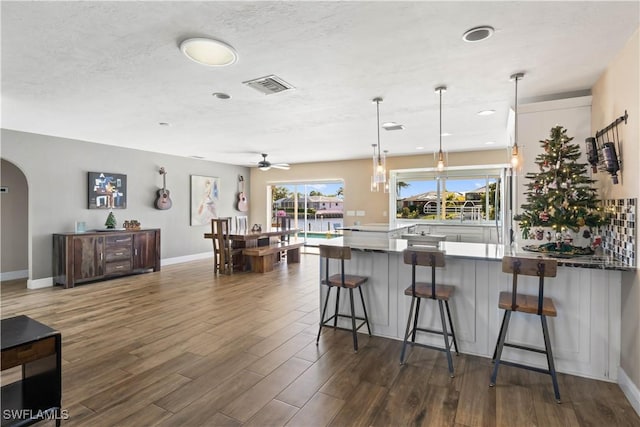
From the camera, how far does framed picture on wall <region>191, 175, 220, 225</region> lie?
8039 mm

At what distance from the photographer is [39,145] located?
17.3 feet

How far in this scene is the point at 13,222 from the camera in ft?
20.0

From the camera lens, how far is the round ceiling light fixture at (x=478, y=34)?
2105mm

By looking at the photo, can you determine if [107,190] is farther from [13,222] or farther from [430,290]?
[430,290]

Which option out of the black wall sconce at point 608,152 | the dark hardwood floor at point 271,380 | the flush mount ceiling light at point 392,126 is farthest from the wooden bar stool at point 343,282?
the flush mount ceiling light at point 392,126

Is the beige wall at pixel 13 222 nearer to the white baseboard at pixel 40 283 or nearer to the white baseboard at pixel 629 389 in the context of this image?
the white baseboard at pixel 40 283

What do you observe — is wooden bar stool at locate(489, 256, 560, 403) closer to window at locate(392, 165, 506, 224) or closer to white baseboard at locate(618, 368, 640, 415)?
white baseboard at locate(618, 368, 640, 415)

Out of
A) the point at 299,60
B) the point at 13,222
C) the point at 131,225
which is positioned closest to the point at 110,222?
the point at 131,225

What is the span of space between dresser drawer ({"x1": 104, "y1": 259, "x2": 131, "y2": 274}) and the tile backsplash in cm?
699

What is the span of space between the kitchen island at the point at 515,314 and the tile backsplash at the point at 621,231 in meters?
0.12

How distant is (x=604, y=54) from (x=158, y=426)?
414cm

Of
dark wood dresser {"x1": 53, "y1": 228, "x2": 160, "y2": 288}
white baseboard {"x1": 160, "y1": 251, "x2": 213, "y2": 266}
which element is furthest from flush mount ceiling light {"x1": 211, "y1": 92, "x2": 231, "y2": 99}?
white baseboard {"x1": 160, "y1": 251, "x2": 213, "y2": 266}

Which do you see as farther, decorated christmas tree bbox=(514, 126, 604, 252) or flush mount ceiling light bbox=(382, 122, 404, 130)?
flush mount ceiling light bbox=(382, 122, 404, 130)

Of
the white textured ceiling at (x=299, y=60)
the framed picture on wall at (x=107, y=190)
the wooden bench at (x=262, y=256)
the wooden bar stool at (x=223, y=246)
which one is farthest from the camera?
the wooden bench at (x=262, y=256)
